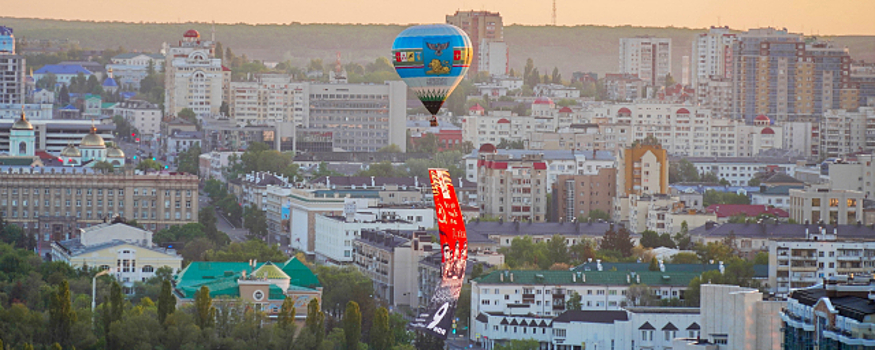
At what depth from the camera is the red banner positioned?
38750 millimetres

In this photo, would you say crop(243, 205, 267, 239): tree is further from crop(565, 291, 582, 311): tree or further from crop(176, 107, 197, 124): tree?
crop(176, 107, 197, 124): tree

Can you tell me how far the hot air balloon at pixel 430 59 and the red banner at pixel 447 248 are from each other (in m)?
8.21

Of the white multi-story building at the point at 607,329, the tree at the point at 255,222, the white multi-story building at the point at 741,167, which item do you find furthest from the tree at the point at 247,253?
the white multi-story building at the point at 741,167

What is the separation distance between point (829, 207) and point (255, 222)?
2346 cm

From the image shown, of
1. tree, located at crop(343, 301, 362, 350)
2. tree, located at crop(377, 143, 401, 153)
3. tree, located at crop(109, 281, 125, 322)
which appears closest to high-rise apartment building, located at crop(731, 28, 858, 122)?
tree, located at crop(377, 143, 401, 153)

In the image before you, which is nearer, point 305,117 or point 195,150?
point 195,150

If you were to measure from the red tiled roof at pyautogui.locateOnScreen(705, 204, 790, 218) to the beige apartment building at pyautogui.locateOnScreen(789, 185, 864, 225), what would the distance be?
268 centimetres

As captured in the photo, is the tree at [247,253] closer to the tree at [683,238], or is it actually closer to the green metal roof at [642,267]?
the green metal roof at [642,267]

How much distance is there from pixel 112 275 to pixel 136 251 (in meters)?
3.02

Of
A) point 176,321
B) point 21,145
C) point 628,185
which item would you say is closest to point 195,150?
point 21,145

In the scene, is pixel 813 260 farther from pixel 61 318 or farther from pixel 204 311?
pixel 61 318

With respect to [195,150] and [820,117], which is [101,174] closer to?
[195,150]

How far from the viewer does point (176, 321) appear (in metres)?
51.8

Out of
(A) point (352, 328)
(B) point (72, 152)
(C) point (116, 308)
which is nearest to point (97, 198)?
(B) point (72, 152)
